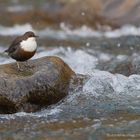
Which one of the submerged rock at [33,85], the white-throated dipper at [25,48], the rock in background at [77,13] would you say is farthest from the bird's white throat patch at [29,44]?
the rock in background at [77,13]

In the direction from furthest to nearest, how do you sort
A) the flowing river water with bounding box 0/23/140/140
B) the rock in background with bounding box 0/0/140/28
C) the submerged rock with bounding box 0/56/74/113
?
the rock in background with bounding box 0/0/140/28 → the submerged rock with bounding box 0/56/74/113 → the flowing river water with bounding box 0/23/140/140

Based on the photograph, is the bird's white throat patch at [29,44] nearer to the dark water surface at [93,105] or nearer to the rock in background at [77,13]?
the dark water surface at [93,105]

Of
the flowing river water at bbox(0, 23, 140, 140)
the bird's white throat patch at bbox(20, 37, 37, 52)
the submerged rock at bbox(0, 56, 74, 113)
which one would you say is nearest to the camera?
the flowing river water at bbox(0, 23, 140, 140)

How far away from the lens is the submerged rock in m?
6.76

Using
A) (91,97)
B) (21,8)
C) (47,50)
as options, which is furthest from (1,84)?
(21,8)

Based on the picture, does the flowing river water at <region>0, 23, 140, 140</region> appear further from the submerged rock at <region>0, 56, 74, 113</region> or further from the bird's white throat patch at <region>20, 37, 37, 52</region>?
the bird's white throat patch at <region>20, 37, 37, 52</region>

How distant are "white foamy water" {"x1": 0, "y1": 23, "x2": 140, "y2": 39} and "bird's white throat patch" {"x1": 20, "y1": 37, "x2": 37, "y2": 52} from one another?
5044 mm

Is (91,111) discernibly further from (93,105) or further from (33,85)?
(33,85)

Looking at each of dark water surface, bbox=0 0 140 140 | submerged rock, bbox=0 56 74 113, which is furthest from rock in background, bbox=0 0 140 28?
submerged rock, bbox=0 56 74 113

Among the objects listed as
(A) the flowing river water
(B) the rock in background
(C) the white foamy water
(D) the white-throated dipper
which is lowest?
(A) the flowing river water

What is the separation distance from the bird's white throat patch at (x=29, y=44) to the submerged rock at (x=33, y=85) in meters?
0.21

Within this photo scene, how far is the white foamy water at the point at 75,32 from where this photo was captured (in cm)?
1239

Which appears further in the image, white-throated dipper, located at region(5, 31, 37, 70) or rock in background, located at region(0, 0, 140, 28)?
rock in background, located at region(0, 0, 140, 28)

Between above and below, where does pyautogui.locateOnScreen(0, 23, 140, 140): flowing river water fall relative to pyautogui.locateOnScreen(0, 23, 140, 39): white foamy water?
below
